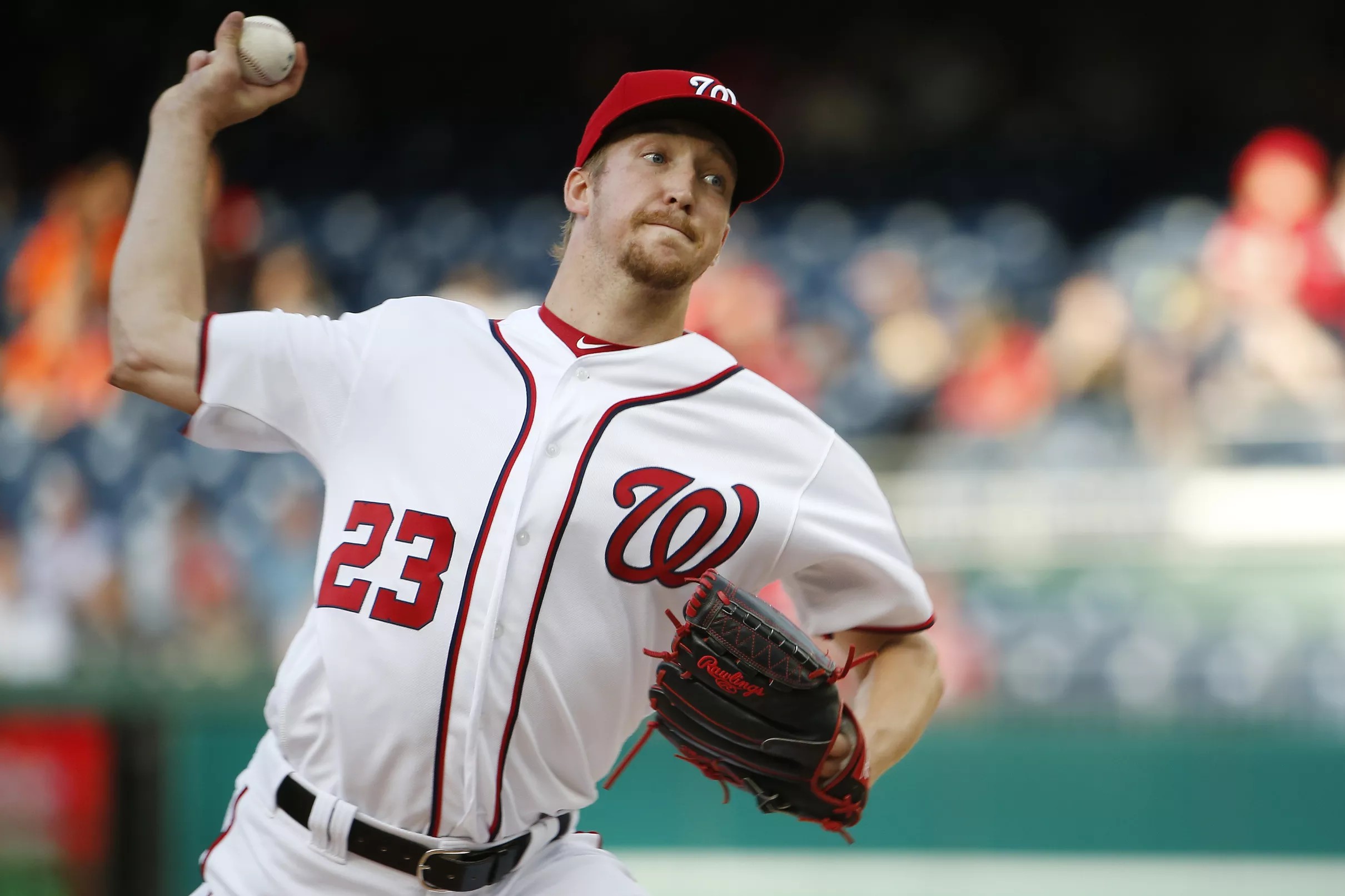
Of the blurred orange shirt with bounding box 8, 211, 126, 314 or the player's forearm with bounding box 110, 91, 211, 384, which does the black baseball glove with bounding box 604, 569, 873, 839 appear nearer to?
the player's forearm with bounding box 110, 91, 211, 384

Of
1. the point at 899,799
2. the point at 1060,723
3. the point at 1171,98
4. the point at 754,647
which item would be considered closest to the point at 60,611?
the point at 899,799

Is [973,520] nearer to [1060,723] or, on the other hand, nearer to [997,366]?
[1060,723]

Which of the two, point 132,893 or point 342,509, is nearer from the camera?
point 342,509

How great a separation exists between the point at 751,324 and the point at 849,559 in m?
4.95

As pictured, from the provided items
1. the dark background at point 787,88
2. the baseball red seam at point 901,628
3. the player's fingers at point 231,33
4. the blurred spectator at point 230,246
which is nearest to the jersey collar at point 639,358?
the baseball red seam at point 901,628

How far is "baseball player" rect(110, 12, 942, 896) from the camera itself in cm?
204

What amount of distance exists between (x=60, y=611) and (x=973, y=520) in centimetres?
357

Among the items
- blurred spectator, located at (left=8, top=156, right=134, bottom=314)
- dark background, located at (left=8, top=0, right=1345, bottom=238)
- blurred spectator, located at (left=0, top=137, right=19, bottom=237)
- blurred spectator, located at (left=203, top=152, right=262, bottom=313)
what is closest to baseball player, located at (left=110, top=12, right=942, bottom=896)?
blurred spectator, located at (left=203, top=152, right=262, bottom=313)

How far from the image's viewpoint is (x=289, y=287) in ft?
23.9

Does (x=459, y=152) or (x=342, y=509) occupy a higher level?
(x=459, y=152)

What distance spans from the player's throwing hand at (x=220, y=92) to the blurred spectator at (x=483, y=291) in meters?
4.76

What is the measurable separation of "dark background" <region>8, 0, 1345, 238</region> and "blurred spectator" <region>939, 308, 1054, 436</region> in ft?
7.46

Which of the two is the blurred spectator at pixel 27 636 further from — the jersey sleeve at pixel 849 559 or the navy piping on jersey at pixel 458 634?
the jersey sleeve at pixel 849 559

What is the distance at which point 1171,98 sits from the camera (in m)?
9.85
